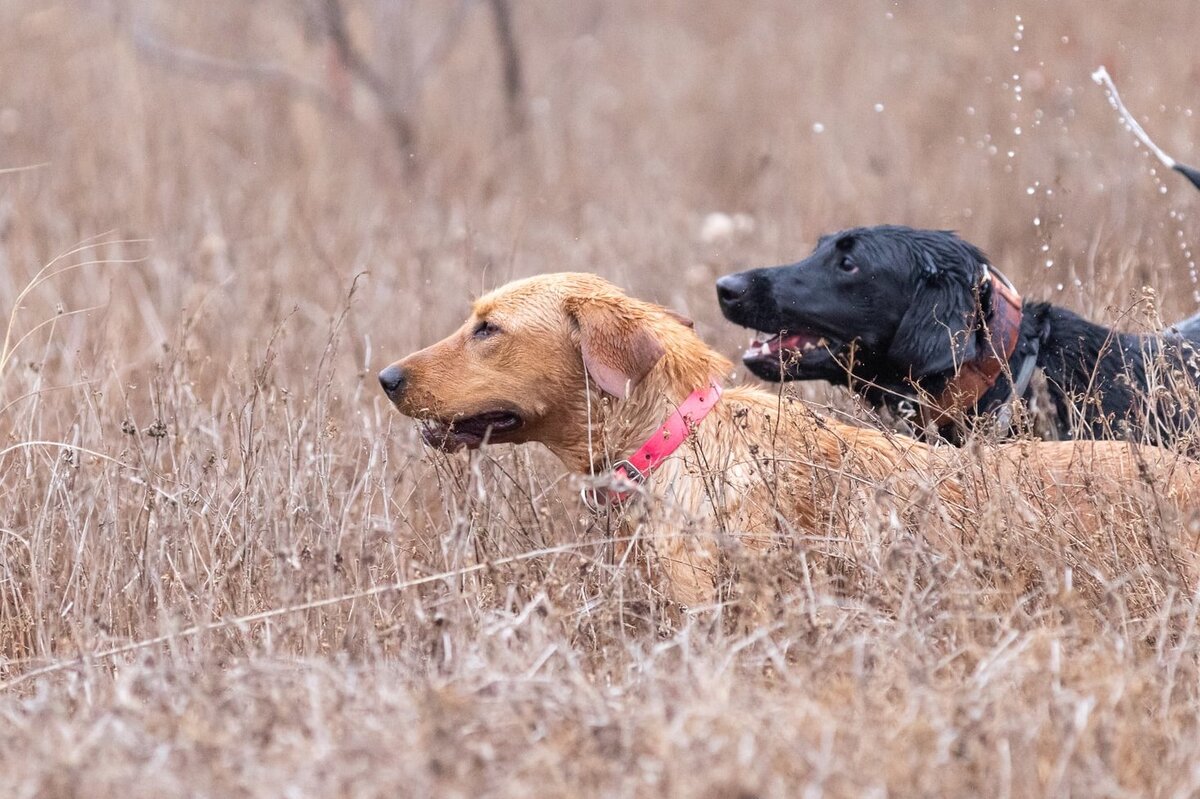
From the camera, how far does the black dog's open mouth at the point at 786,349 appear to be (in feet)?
14.7

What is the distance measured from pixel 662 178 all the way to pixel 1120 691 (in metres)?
7.53

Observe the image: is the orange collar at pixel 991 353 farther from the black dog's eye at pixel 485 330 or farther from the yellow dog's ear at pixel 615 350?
the black dog's eye at pixel 485 330

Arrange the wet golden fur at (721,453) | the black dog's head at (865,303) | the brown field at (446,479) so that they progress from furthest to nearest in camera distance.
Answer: the black dog's head at (865,303)
the wet golden fur at (721,453)
the brown field at (446,479)

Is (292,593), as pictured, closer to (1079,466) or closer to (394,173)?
(1079,466)

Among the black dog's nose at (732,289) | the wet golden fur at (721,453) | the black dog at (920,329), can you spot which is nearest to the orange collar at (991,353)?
the black dog at (920,329)

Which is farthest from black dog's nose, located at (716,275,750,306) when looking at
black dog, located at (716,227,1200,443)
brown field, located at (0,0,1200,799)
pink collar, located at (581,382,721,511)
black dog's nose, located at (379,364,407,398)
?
black dog's nose, located at (379,364,407,398)

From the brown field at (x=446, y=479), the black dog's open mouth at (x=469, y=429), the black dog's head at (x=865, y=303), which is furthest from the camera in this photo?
the black dog's head at (x=865, y=303)

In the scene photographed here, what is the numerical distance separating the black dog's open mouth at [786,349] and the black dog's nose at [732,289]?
161mm

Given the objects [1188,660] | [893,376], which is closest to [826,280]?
[893,376]

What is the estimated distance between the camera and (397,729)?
8.38 ft

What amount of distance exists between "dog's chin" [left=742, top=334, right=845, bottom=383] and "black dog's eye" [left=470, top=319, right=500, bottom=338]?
0.85m

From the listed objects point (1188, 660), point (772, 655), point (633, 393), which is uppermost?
point (633, 393)

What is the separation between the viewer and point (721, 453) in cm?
381

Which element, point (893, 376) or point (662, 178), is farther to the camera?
point (662, 178)
